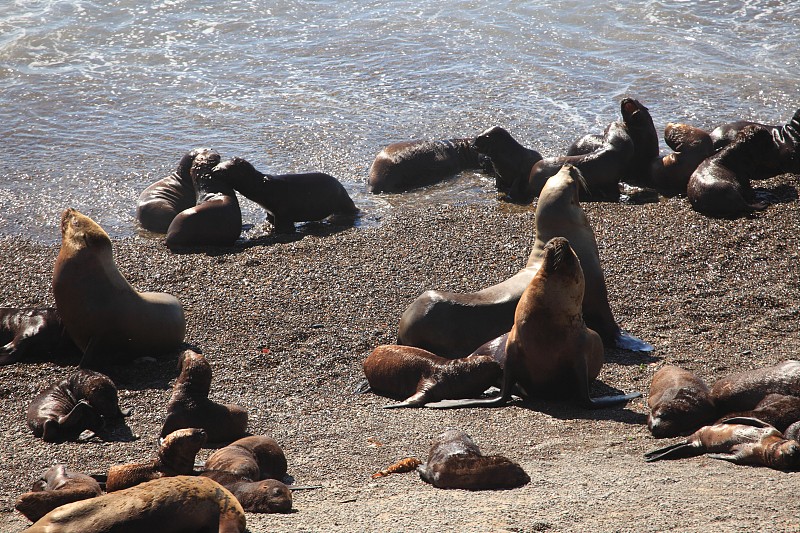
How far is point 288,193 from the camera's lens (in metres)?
10.7

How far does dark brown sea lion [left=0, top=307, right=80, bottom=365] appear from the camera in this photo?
7.12 metres

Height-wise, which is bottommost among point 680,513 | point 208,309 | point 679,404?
point 208,309

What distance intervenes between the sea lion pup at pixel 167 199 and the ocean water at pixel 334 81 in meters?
0.32

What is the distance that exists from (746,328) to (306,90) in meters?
10.4

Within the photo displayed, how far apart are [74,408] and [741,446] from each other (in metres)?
3.87

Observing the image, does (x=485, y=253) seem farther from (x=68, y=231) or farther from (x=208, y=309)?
(x=68, y=231)

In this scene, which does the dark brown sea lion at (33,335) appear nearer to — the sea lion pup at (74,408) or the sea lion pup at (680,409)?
the sea lion pup at (74,408)

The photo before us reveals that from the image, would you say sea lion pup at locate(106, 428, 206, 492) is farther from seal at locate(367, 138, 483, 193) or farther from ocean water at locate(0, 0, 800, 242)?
seal at locate(367, 138, 483, 193)

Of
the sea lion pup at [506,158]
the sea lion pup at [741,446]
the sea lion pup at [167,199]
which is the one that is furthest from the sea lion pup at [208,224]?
the sea lion pup at [741,446]

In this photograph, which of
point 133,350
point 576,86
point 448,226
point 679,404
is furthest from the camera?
point 576,86

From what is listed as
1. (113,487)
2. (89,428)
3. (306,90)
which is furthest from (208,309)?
Answer: (306,90)

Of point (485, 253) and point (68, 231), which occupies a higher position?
point (68, 231)

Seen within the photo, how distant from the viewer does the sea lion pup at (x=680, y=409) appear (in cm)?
541

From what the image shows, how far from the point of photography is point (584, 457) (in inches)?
199
